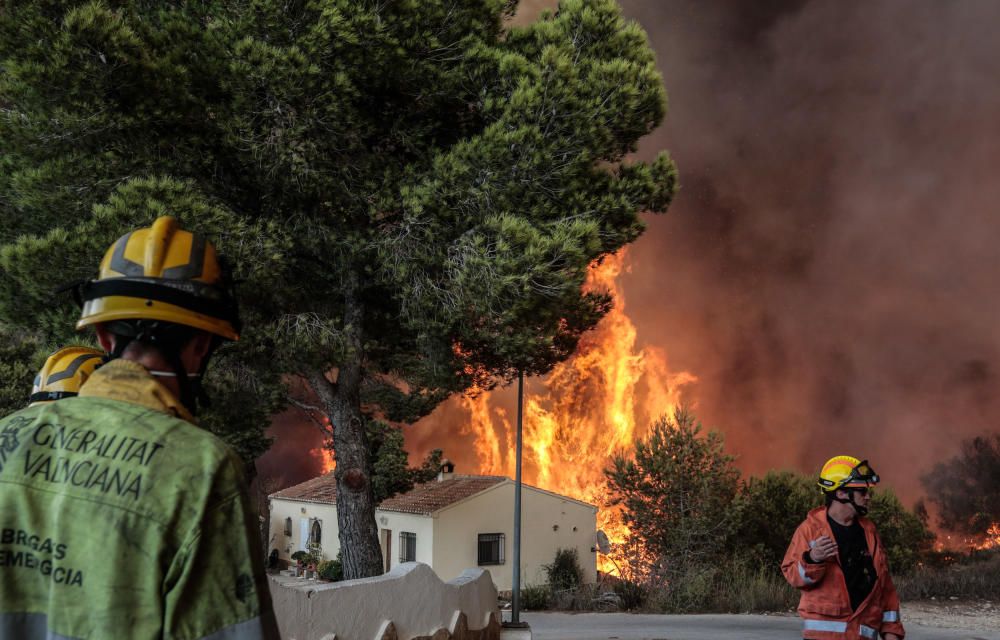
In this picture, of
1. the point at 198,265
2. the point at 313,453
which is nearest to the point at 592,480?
the point at 313,453

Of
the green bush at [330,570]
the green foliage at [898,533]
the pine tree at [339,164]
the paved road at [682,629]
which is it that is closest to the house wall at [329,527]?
the green bush at [330,570]

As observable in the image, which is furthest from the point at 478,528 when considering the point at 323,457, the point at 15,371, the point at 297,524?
the point at 323,457

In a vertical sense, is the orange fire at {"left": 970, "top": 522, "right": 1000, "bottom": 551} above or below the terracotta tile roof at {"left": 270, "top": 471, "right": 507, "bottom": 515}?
below

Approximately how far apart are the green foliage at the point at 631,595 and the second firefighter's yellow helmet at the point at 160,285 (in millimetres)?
21783

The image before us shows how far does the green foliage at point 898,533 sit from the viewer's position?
25203 millimetres

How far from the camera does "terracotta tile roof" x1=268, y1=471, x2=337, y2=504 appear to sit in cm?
3462

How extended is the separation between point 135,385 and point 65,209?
11.1 metres

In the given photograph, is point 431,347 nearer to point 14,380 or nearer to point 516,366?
point 516,366

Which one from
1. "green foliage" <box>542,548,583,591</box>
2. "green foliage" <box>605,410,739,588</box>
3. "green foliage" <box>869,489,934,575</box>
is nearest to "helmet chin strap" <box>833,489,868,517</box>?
"green foliage" <box>605,410,739,588</box>

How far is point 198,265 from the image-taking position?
6.55 ft

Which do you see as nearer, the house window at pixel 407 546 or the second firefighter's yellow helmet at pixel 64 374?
the second firefighter's yellow helmet at pixel 64 374

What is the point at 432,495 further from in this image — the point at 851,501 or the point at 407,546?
the point at 851,501

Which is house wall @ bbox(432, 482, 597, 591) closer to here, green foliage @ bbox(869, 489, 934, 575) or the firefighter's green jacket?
green foliage @ bbox(869, 489, 934, 575)

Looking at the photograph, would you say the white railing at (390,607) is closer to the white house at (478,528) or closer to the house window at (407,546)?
the white house at (478,528)
